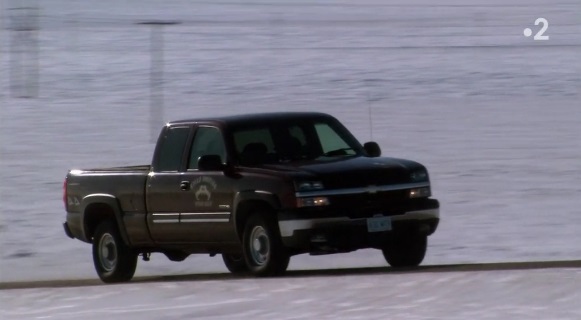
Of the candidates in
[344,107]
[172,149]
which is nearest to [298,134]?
[172,149]

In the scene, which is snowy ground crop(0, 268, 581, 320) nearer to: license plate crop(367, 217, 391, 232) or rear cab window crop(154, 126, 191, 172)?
license plate crop(367, 217, 391, 232)

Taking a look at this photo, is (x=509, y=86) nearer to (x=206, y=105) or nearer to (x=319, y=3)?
(x=206, y=105)

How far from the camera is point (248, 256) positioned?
506 inches

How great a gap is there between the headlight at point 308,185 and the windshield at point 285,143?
805 millimetres

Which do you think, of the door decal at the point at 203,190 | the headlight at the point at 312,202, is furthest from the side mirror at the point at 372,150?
the door decal at the point at 203,190

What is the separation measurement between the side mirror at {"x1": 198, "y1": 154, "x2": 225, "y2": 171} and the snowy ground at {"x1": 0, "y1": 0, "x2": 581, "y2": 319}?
1.31 m

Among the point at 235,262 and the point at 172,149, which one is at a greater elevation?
the point at 172,149

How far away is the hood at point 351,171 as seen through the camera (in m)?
12.5

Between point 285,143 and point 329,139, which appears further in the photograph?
point 329,139

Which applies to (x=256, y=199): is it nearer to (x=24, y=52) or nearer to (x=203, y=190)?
(x=203, y=190)

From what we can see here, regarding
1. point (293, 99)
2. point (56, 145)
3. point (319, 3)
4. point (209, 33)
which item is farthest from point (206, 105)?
point (319, 3)

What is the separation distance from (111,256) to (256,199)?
8.01 ft

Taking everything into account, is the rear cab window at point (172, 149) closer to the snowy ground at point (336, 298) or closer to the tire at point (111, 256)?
the tire at point (111, 256)

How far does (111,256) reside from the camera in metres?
14.5
